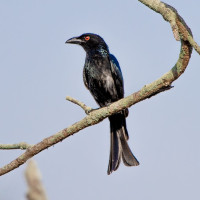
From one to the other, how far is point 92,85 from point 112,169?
1.38m

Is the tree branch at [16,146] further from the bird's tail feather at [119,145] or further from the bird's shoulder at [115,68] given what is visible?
the bird's shoulder at [115,68]

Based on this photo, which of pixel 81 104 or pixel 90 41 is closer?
pixel 81 104

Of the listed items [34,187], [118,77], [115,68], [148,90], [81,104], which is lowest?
[34,187]

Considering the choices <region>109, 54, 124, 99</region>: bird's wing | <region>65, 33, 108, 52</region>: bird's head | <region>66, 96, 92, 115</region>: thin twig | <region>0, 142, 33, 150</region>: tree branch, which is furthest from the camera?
<region>65, 33, 108, 52</region>: bird's head

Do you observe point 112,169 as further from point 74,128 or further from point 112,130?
point 74,128

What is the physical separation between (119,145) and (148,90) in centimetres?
258

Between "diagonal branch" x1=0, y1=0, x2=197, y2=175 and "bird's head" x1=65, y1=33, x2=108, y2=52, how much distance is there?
2685 mm

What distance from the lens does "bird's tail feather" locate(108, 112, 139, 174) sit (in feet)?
17.1

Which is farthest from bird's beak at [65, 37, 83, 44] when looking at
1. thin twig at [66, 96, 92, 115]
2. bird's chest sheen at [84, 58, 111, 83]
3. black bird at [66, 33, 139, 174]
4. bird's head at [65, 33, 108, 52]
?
thin twig at [66, 96, 92, 115]

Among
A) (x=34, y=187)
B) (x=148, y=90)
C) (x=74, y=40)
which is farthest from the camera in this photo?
(x=74, y=40)

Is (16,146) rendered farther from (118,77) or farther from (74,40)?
(74,40)

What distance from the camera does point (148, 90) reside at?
10.1 ft

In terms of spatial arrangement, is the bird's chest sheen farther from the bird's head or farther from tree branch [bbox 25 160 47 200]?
tree branch [bbox 25 160 47 200]

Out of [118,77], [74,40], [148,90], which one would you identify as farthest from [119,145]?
[148,90]
